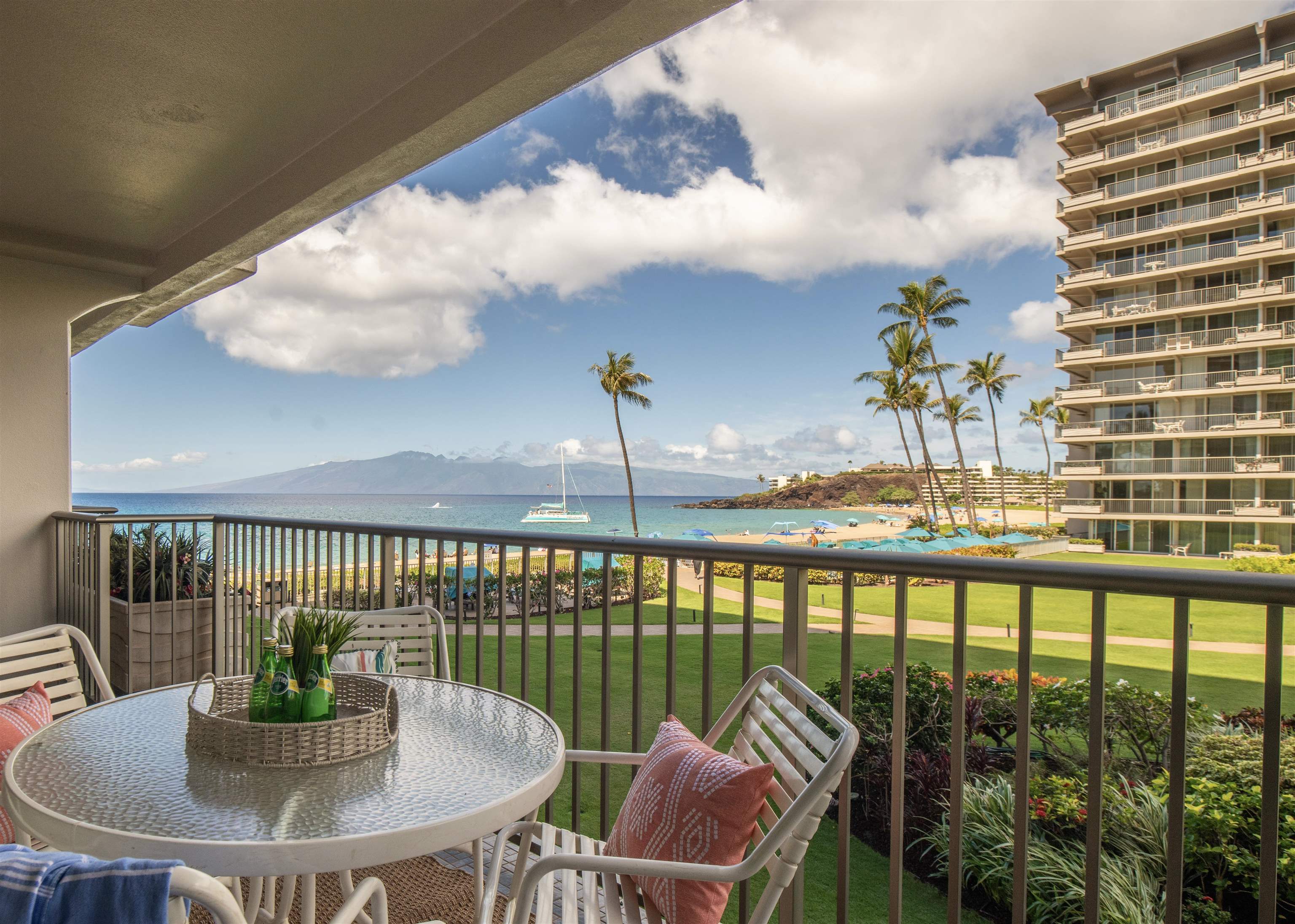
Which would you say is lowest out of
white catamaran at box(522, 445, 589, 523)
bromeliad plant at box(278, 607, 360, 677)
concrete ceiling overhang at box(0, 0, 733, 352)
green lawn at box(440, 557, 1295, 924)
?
white catamaran at box(522, 445, 589, 523)

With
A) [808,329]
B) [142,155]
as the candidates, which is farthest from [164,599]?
[808,329]

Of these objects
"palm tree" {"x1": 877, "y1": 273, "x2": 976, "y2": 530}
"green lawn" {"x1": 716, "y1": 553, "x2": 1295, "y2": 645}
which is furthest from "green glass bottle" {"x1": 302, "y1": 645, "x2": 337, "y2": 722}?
"palm tree" {"x1": 877, "y1": 273, "x2": 976, "y2": 530}

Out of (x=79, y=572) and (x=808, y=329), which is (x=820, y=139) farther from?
(x=79, y=572)

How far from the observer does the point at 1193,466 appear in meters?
34.5

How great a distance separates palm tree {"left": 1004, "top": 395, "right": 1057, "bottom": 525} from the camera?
54.0 metres

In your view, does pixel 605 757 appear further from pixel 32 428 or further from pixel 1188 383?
pixel 1188 383

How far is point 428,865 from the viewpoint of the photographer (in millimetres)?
2703

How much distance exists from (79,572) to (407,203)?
Answer: 6142 centimetres

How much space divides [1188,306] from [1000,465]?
23448 millimetres

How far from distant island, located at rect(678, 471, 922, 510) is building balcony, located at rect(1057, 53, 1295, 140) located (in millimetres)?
26259

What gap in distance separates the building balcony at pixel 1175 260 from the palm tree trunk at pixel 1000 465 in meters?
13.9

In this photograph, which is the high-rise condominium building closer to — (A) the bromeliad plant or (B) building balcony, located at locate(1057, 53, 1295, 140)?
(B) building balcony, located at locate(1057, 53, 1295, 140)

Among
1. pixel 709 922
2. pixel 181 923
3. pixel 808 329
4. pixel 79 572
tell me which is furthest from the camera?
pixel 808 329

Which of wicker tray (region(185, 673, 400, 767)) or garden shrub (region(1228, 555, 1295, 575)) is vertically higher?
wicker tray (region(185, 673, 400, 767))
